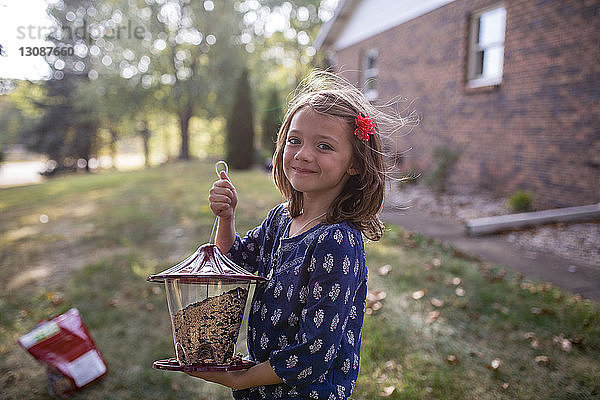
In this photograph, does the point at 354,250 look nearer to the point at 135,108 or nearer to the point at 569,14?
the point at 569,14

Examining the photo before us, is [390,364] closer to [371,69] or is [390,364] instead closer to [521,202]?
[521,202]

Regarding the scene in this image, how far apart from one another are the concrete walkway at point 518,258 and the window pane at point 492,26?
14.0 feet

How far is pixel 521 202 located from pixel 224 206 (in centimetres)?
705

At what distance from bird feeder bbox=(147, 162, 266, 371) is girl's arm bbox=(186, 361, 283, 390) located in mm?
25

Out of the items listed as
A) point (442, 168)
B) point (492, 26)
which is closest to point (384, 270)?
point (442, 168)

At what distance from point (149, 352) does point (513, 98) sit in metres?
7.68

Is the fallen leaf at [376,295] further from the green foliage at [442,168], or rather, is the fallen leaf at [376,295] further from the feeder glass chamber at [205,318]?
the green foliage at [442,168]

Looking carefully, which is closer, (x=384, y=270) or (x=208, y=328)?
(x=208, y=328)

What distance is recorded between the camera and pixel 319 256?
1.38 metres

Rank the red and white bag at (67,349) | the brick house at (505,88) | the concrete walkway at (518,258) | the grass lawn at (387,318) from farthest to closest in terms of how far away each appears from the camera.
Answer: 1. the brick house at (505,88)
2. the concrete walkway at (518,258)
3. the grass lawn at (387,318)
4. the red and white bag at (67,349)

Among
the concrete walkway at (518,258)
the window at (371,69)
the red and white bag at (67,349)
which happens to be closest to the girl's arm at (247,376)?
the red and white bag at (67,349)

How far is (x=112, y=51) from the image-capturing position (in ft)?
69.5

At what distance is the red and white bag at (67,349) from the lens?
2.90 m

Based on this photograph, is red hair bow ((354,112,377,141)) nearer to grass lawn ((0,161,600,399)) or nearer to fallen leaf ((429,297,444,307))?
grass lawn ((0,161,600,399))
